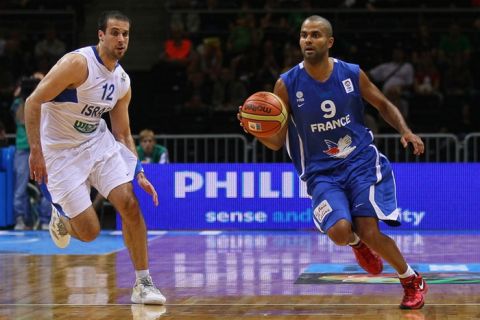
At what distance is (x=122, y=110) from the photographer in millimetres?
7773

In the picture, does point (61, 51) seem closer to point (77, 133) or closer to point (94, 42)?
point (94, 42)

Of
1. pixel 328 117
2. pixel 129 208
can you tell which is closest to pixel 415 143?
pixel 328 117

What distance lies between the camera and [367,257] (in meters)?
7.41

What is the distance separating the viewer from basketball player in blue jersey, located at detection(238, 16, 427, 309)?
696 centimetres

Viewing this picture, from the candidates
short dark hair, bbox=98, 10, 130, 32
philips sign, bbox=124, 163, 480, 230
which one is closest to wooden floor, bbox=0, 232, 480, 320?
philips sign, bbox=124, 163, 480, 230

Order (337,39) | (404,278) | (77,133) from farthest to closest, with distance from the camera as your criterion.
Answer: (337,39) < (77,133) < (404,278)

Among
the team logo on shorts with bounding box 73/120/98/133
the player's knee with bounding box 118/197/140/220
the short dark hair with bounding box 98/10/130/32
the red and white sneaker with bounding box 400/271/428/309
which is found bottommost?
the red and white sneaker with bounding box 400/271/428/309

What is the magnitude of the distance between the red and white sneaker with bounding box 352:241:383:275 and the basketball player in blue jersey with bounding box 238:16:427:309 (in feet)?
0.07

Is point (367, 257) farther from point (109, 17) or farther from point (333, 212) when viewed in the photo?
point (109, 17)

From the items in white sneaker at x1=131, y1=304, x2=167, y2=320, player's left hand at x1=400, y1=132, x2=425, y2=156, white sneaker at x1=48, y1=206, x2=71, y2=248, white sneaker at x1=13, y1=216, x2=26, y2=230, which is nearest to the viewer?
white sneaker at x1=131, y1=304, x2=167, y2=320

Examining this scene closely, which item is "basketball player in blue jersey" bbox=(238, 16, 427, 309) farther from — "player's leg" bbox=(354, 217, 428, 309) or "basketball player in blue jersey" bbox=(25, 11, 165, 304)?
"basketball player in blue jersey" bbox=(25, 11, 165, 304)

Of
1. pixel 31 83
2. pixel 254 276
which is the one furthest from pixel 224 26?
pixel 254 276

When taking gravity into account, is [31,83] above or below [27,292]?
above

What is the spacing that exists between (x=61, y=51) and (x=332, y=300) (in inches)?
512
